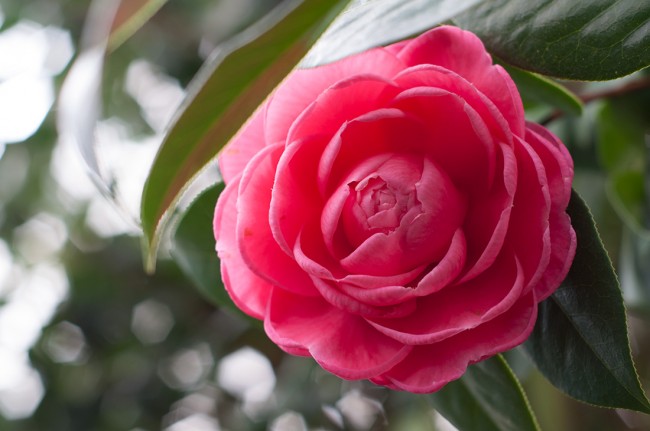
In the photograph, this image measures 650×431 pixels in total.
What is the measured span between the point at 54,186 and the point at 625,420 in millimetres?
1380

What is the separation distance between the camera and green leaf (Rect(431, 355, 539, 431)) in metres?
0.57

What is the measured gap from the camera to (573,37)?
48 cm

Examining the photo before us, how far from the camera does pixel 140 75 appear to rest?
1.66 metres

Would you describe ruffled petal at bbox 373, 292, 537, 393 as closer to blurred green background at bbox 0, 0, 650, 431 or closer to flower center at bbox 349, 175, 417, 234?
flower center at bbox 349, 175, 417, 234

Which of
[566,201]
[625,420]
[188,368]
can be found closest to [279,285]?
[566,201]

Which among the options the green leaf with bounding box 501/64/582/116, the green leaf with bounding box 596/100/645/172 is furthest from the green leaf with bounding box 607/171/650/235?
the green leaf with bounding box 501/64/582/116

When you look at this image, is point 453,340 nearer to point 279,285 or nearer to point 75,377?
point 279,285

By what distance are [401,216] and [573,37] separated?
0.16 m

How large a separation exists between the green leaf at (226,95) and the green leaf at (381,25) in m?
0.04

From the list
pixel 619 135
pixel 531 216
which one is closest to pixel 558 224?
pixel 531 216

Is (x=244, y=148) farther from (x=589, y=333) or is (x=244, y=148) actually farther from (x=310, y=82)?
(x=589, y=333)

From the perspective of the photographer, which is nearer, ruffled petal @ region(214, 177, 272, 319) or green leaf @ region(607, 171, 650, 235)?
ruffled petal @ region(214, 177, 272, 319)

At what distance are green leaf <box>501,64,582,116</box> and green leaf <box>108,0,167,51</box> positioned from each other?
0.31 meters

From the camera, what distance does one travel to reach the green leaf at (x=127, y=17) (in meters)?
Answer: 0.61
